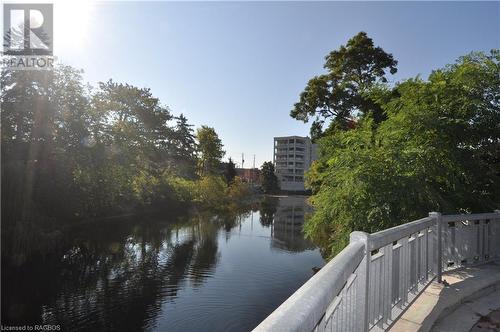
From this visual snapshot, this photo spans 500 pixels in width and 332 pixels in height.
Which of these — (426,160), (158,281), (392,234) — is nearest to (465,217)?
(426,160)

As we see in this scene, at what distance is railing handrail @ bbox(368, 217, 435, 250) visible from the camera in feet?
8.55

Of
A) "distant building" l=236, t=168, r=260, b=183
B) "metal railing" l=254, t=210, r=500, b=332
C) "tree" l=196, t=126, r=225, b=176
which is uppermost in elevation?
"tree" l=196, t=126, r=225, b=176

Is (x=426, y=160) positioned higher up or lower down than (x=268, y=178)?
higher up

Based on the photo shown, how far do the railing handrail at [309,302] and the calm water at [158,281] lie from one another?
825cm

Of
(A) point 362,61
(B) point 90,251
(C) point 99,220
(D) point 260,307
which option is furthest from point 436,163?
(C) point 99,220

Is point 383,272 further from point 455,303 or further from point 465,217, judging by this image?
point 465,217

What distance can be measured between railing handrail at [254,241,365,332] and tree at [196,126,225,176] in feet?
149

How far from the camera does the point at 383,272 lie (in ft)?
9.51

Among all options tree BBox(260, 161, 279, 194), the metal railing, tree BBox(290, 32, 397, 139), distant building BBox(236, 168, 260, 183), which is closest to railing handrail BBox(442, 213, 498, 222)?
the metal railing

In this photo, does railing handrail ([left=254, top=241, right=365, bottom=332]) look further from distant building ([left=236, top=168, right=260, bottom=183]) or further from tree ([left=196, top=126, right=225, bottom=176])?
distant building ([left=236, top=168, right=260, bottom=183])

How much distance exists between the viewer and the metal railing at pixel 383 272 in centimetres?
133

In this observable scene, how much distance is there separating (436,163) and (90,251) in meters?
16.0

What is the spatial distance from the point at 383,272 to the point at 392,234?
328 mm

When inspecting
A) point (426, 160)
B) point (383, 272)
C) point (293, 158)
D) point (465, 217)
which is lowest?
point (383, 272)
